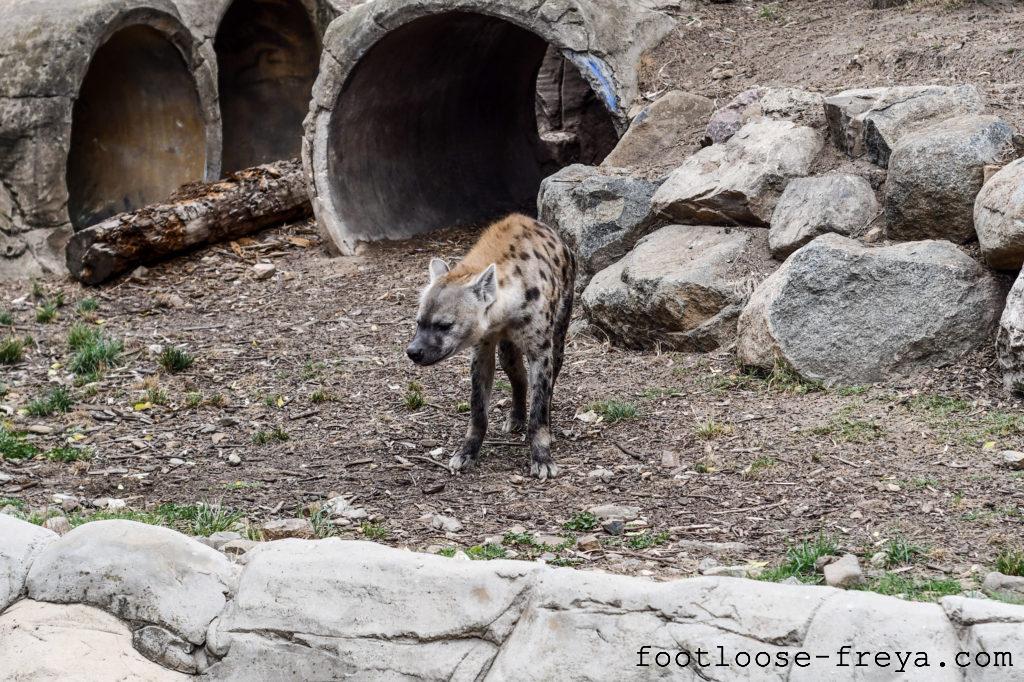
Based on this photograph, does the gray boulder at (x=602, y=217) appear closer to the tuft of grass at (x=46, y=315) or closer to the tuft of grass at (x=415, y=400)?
the tuft of grass at (x=415, y=400)

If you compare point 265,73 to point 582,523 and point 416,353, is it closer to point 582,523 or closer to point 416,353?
point 416,353

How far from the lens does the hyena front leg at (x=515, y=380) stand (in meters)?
6.18

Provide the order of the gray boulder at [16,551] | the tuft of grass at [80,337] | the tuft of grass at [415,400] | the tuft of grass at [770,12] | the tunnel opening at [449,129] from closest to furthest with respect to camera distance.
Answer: the gray boulder at [16,551] → the tuft of grass at [415,400] → the tuft of grass at [80,337] → the tuft of grass at [770,12] → the tunnel opening at [449,129]

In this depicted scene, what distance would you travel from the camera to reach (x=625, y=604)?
3322mm

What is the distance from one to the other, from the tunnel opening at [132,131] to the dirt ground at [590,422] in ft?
5.21

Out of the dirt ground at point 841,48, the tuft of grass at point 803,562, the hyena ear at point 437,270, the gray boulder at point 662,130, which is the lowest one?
the tuft of grass at point 803,562

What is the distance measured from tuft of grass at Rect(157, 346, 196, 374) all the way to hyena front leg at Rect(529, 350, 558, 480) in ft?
8.40

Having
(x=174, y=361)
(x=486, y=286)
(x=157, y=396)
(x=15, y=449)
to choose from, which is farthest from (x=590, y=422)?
(x=15, y=449)

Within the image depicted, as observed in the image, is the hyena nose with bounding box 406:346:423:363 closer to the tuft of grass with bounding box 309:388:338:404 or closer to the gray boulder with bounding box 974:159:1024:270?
the tuft of grass with bounding box 309:388:338:404

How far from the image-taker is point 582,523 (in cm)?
490

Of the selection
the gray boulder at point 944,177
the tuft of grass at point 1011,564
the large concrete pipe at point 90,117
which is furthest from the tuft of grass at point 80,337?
the tuft of grass at point 1011,564

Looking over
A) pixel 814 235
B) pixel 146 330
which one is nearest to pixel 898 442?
pixel 814 235

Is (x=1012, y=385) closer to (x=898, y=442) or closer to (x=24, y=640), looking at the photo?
(x=898, y=442)

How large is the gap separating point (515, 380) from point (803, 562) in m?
2.35
